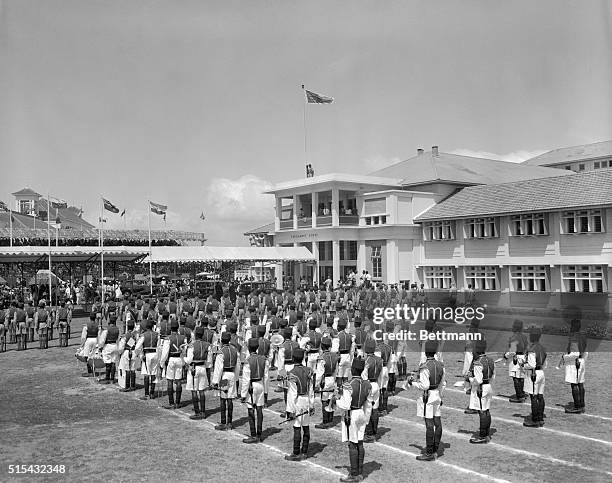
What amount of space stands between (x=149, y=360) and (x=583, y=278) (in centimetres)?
2232

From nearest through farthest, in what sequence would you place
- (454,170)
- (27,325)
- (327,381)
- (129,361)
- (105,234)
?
(327,381) → (129,361) → (27,325) → (454,170) → (105,234)

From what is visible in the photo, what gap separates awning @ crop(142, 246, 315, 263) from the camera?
35.8 meters

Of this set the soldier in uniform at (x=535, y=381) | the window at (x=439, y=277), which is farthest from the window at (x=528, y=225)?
the soldier in uniform at (x=535, y=381)

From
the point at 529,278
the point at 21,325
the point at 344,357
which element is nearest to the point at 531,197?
the point at 529,278

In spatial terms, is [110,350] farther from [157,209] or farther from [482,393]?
[157,209]

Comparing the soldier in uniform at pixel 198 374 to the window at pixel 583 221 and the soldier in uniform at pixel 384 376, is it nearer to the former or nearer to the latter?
the soldier in uniform at pixel 384 376

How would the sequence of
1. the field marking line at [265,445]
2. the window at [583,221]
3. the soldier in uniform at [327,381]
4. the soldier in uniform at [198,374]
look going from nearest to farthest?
the field marking line at [265,445], the soldier in uniform at [327,381], the soldier in uniform at [198,374], the window at [583,221]

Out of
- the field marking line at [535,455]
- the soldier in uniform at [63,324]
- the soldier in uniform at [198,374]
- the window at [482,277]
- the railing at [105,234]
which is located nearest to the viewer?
the field marking line at [535,455]

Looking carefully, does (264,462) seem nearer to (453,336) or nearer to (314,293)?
(453,336)

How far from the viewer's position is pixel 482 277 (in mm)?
33656

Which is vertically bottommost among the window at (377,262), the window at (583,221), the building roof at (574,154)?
the window at (377,262)

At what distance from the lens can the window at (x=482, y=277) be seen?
1302 inches

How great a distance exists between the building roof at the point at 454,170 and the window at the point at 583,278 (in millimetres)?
12961

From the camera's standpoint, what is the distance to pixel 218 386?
1173 cm
